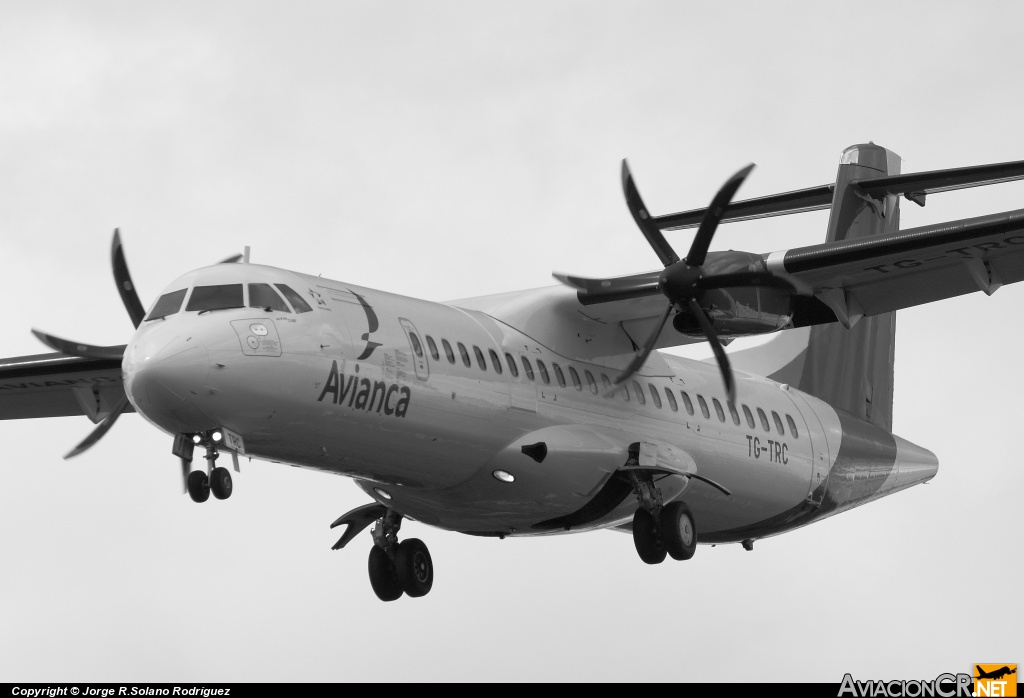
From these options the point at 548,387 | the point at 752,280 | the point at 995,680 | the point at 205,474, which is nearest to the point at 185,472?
the point at 205,474

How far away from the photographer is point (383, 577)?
18.5 meters

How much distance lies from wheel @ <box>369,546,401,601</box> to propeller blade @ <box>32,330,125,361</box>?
12.2 feet

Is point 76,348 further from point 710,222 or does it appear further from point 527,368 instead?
point 710,222

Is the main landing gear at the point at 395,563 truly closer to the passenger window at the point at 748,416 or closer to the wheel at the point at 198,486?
the wheel at the point at 198,486

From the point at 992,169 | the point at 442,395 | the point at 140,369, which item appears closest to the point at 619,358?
the point at 442,395

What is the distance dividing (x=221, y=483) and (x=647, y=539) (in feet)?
17.9

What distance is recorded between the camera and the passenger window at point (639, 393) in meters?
18.6

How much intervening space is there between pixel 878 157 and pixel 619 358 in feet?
22.3

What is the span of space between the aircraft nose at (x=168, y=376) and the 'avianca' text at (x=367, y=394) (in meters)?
1.24

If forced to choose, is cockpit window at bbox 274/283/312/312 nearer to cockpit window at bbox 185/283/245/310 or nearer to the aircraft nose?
cockpit window at bbox 185/283/245/310

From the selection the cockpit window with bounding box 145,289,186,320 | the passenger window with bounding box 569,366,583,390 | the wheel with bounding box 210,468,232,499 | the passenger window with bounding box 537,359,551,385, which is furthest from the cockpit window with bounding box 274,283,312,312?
the passenger window with bounding box 569,366,583,390

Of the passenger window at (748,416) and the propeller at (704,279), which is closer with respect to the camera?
the propeller at (704,279)

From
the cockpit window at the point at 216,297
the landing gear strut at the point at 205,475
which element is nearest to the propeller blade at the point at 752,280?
the cockpit window at the point at 216,297

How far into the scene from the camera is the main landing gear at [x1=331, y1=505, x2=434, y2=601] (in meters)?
18.5
